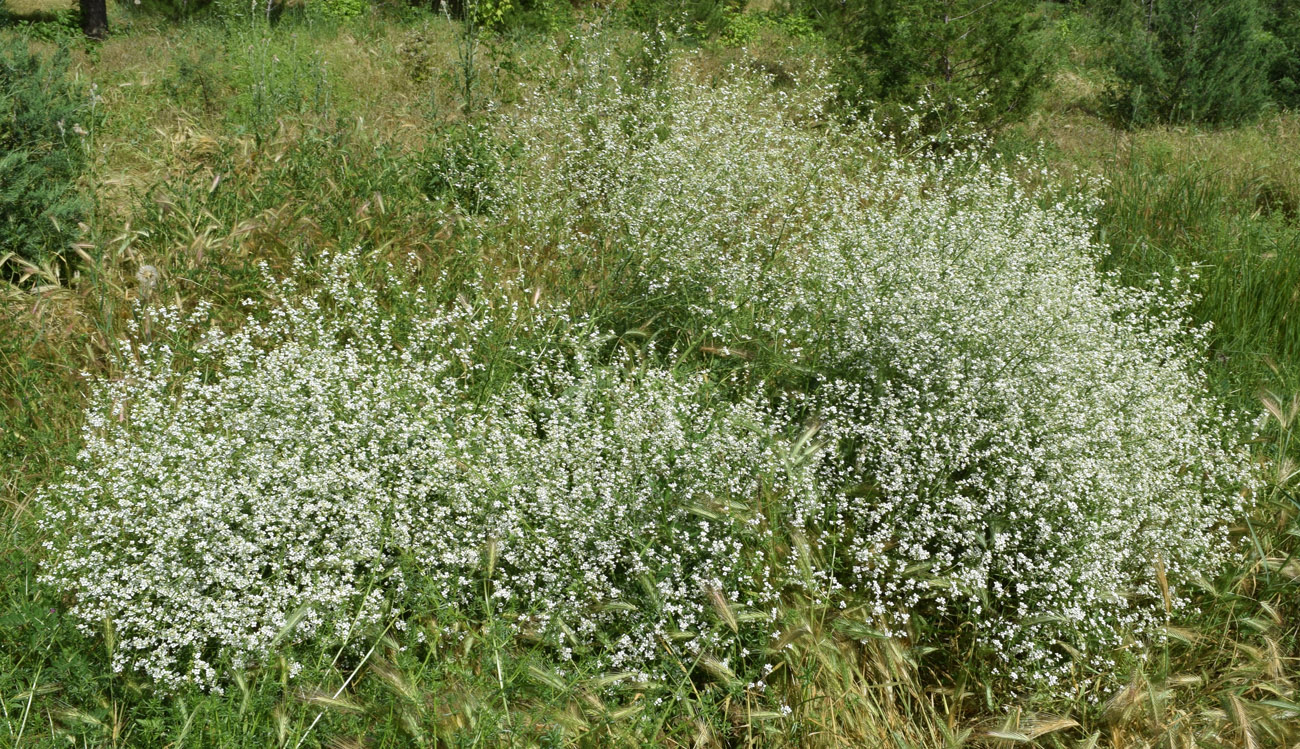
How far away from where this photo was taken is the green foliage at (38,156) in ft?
15.2

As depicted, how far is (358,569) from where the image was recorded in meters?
3.19

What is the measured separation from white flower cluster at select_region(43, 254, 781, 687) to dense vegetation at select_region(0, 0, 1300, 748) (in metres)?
0.02

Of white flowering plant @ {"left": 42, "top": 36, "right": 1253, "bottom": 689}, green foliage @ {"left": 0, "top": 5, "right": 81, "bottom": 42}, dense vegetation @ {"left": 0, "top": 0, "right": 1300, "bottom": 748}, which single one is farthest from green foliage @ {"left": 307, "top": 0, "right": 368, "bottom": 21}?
white flowering plant @ {"left": 42, "top": 36, "right": 1253, "bottom": 689}

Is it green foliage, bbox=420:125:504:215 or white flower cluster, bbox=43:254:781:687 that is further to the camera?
→ green foliage, bbox=420:125:504:215

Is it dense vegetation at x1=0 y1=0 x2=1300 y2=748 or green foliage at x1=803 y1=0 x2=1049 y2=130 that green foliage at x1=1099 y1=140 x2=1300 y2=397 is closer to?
dense vegetation at x1=0 y1=0 x2=1300 y2=748

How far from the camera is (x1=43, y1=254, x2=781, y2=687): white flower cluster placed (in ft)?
9.24

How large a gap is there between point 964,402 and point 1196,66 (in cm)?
949

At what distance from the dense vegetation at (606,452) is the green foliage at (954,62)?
2327 millimetres

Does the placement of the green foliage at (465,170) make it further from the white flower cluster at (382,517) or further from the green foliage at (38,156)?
the white flower cluster at (382,517)

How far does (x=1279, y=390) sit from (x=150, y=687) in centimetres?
503

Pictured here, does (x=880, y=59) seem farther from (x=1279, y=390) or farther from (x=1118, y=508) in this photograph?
(x=1118, y=508)

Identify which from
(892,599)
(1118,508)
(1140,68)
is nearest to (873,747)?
(892,599)

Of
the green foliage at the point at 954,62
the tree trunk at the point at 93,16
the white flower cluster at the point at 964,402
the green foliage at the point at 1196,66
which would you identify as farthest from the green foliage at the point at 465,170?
the tree trunk at the point at 93,16

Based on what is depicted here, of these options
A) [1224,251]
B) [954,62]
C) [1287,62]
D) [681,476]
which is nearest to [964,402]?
[681,476]
